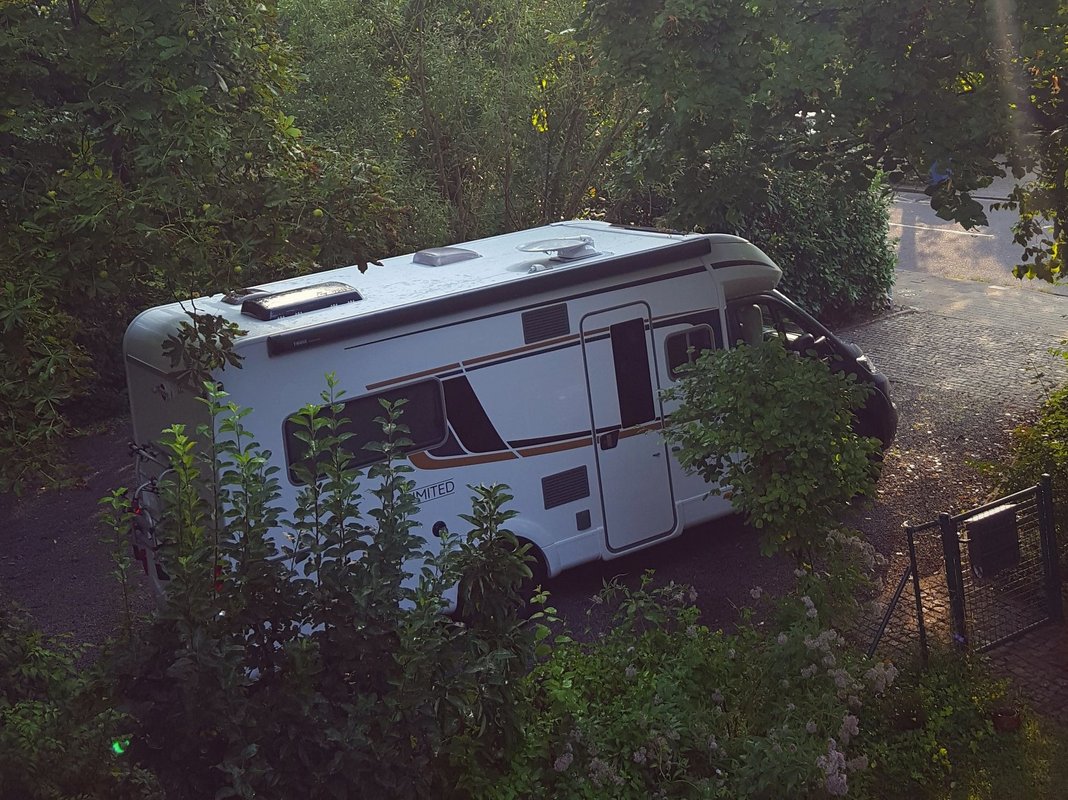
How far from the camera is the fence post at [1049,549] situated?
25.3 feet

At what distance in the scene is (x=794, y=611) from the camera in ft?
20.1

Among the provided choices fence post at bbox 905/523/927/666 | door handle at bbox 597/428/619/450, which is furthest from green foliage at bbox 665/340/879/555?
door handle at bbox 597/428/619/450

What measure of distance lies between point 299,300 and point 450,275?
138cm

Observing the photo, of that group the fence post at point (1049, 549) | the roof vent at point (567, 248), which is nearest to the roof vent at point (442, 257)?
the roof vent at point (567, 248)

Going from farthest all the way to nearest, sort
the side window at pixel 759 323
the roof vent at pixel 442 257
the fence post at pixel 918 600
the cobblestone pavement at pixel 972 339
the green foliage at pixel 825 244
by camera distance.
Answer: the green foliage at pixel 825 244 → the cobblestone pavement at pixel 972 339 → the side window at pixel 759 323 → the roof vent at pixel 442 257 → the fence post at pixel 918 600

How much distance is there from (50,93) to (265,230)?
2592mm

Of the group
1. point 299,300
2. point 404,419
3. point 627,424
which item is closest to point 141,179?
point 299,300

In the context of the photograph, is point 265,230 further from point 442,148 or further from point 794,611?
point 442,148

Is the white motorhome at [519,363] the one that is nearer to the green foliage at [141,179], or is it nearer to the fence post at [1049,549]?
the green foliage at [141,179]

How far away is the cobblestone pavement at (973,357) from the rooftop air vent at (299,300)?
185 inches

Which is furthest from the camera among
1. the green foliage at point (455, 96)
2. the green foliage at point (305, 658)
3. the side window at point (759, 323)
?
the green foliage at point (455, 96)

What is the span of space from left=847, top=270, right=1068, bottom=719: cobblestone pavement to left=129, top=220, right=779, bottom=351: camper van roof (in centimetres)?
342

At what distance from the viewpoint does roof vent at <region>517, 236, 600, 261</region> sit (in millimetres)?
8844

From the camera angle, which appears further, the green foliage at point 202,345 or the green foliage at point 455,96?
the green foliage at point 455,96
